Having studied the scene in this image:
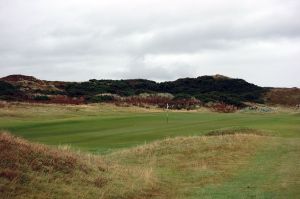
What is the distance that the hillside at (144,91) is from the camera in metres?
109

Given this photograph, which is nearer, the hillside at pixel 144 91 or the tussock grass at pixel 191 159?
the tussock grass at pixel 191 159

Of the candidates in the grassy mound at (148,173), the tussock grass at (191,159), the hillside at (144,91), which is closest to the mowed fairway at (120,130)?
the tussock grass at (191,159)

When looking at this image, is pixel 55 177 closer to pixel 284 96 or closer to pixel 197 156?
pixel 197 156

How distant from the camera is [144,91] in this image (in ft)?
432

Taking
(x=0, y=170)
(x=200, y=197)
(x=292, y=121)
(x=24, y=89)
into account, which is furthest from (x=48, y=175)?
(x=24, y=89)

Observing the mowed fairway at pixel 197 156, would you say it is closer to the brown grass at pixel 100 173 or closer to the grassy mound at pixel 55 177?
the brown grass at pixel 100 173

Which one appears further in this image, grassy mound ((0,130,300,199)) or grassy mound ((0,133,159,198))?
grassy mound ((0,130,300,199))

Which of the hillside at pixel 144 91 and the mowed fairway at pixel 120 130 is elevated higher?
the hillside at pixel 144 91

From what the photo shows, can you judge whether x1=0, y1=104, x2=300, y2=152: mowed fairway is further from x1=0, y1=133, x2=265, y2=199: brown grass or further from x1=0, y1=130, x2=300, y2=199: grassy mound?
x1=0, y1=133, x2=265, y2=199: brown grass

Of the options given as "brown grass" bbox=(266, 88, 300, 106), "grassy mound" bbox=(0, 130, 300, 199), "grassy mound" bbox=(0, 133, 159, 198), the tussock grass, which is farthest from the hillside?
"grassy mound" bbox=(0, 133, 159, 198)

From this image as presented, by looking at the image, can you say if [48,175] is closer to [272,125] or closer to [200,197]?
[200,197]

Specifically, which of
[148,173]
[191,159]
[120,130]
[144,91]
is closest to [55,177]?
[148,173]

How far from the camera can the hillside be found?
109 meters

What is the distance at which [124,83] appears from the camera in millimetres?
142625
